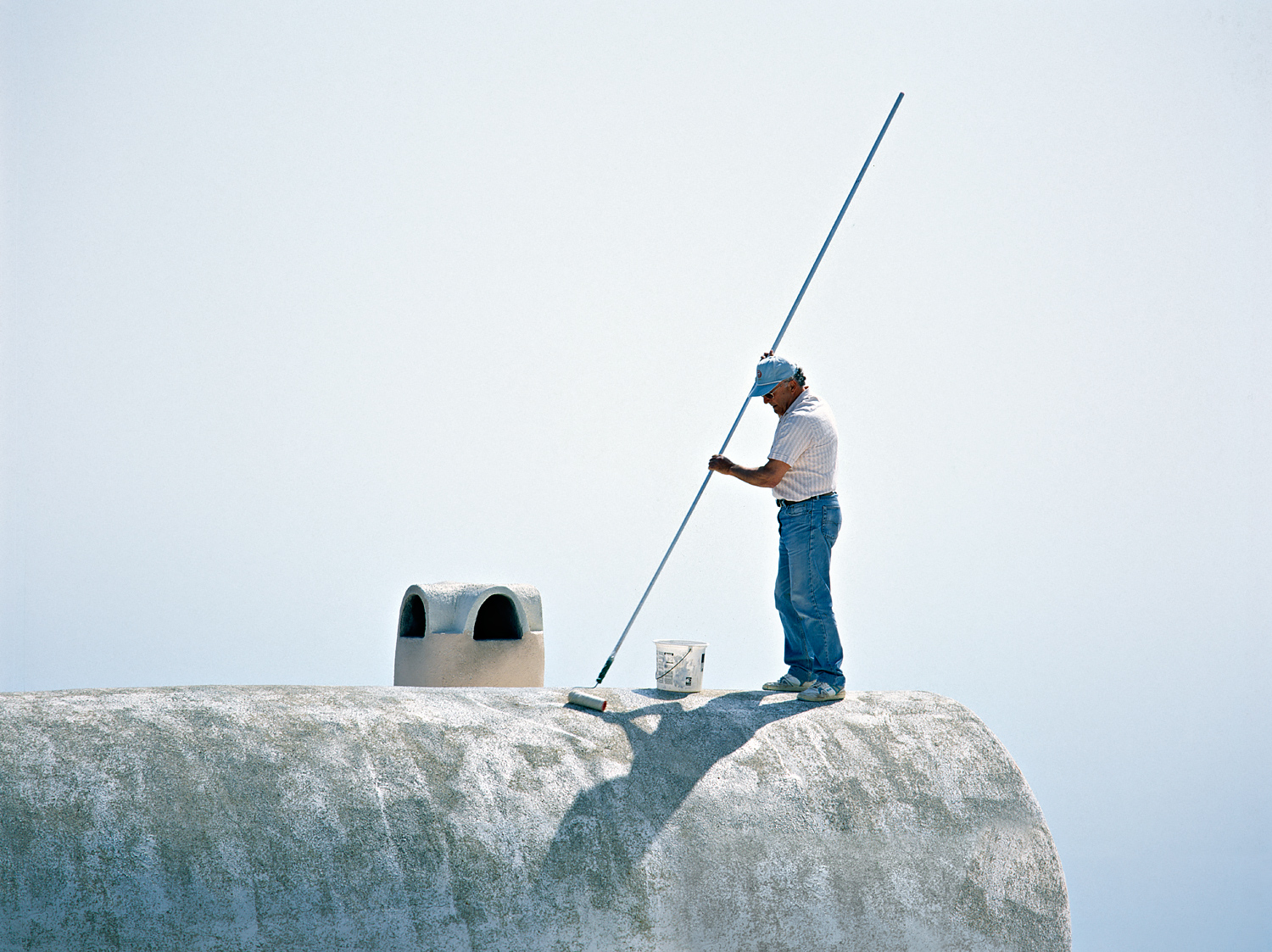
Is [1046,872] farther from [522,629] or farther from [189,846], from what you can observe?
[522,629]

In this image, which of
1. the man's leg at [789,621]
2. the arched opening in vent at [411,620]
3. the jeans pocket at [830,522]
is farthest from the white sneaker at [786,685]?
the arched opening in vent at [411,620]

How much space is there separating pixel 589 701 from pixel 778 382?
2.07 m

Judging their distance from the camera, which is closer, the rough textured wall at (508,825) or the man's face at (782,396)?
the rough textured wall at (508,825)

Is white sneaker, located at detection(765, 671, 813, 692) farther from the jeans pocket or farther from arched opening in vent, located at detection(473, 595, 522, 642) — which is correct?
arched opening in vent, located at detection(473, 595, 522, 642)

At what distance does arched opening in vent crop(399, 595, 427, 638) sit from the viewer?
1046 cm

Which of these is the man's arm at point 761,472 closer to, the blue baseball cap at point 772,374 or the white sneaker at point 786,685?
the blue baseball cap at point 772,374

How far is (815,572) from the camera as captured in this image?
608 centimetres

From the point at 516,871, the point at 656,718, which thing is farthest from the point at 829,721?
the point at 516,871

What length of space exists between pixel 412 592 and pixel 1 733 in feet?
18.8

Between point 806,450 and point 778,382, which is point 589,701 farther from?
point 778,382

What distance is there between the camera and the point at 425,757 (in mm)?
5148

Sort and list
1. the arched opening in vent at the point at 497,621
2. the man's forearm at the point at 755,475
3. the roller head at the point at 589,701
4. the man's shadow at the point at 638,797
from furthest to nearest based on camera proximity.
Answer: the arched opening in vent at the point at 497,621 → the man's forearm at the point at 755,475 → the roller head at the point at 589,701 → the man's shadow at the point at 638,797

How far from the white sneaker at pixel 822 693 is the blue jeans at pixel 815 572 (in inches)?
1.4

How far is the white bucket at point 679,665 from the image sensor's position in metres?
6.27
